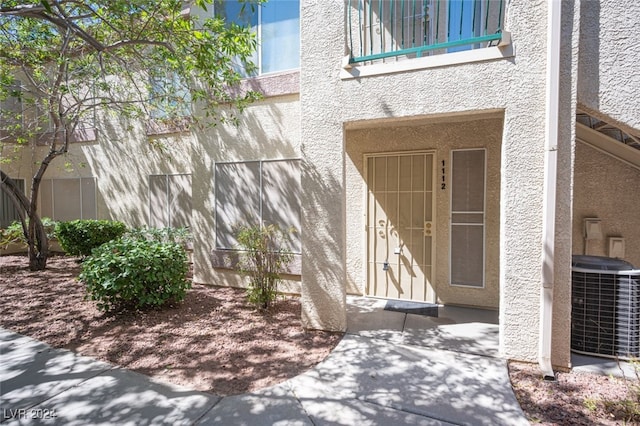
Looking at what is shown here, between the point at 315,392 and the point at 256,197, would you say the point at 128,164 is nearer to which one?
the point at 256,197

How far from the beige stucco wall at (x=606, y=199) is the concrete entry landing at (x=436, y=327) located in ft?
6.89

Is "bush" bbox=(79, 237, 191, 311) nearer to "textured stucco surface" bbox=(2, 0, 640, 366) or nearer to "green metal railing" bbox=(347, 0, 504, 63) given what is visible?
"textured stucco surface" bbox=(2, 0, 640, 366)

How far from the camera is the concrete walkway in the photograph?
3018 millimetres

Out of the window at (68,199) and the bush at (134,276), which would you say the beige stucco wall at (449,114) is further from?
the window at (68,199)

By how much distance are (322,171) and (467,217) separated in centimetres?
296

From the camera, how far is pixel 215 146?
717 cm

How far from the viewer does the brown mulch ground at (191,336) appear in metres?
3.82

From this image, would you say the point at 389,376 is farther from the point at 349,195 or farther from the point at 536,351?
the point at 349,195

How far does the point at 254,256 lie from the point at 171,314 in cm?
178

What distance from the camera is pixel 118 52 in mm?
6895

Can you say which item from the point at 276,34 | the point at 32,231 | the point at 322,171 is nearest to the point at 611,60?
the point at 322,171

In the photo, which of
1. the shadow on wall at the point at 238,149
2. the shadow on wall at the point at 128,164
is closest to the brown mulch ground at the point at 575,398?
the shadow on wall at the point at 238,149

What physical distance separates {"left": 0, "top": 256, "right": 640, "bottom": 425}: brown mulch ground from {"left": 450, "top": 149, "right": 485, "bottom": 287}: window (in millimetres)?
2057

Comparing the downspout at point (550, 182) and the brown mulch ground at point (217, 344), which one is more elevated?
the downspout at point (550, 182)
